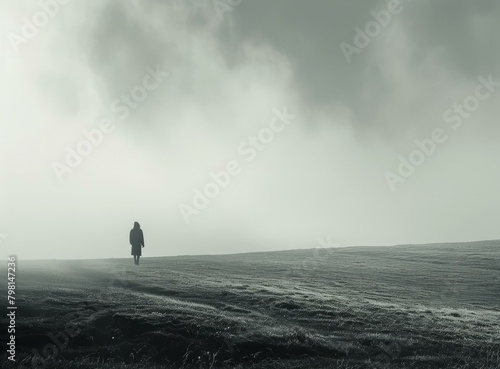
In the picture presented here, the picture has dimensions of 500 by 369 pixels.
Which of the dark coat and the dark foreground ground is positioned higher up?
the dark coat

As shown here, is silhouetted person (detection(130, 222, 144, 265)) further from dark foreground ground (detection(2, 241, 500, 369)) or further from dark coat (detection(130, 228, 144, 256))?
dark foreground ground (detection(2, 241, 500, 369))

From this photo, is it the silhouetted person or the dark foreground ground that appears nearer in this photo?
the dark foreground ground

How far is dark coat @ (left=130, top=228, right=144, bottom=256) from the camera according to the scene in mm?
44375

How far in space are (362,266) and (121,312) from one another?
4710 centimetres

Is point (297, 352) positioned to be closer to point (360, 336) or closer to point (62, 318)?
point (360, 336)

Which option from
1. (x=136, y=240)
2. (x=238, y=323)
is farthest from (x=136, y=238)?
(x=238, y=323)

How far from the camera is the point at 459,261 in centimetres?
7169

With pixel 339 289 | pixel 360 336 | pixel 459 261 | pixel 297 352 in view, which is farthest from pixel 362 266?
pixel 297 352

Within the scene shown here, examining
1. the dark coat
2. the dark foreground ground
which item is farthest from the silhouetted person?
the dark foreground ground

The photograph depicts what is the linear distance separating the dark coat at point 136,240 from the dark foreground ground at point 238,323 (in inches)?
126

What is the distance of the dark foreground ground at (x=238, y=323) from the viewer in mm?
20000

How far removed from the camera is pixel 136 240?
4497 centimetres

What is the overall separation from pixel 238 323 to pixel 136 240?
23.1 metres

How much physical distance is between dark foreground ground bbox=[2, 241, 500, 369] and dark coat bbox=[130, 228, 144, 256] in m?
3.20
